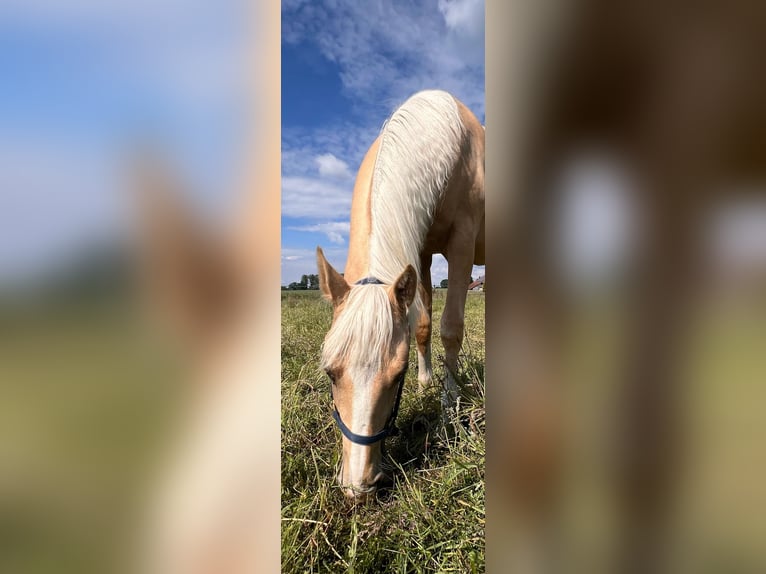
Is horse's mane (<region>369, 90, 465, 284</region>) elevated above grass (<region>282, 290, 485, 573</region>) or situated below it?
above
